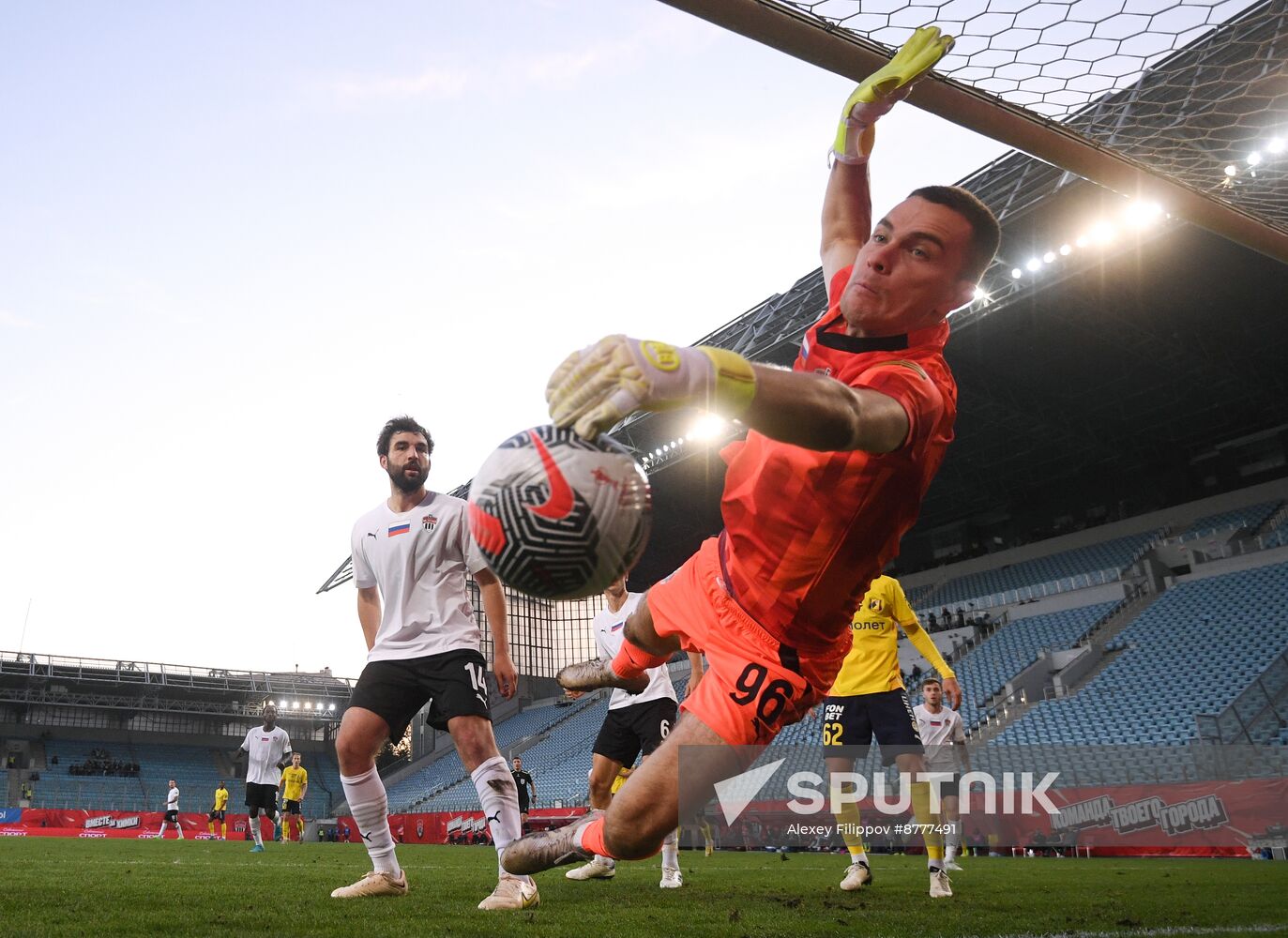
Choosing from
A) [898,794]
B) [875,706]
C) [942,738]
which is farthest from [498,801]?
[898,794]

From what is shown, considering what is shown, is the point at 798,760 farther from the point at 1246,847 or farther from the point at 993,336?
the point at 993,336

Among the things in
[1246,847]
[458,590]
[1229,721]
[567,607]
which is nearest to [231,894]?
[458,590]

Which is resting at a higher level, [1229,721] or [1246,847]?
[1229,721]

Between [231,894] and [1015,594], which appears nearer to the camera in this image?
[231,894]

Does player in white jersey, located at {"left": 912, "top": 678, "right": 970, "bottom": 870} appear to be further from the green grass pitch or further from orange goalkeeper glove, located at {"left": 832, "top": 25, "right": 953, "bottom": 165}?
orange goalkeeper glove, located at {"left": 832, "top": 25, "right": 953, "bottom": 165}

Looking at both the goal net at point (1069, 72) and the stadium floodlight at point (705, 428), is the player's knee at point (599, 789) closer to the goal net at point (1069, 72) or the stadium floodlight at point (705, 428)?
the goal net at point (1069, 72)

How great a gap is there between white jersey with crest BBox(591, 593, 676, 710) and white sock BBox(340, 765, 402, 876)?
1866 millimetres

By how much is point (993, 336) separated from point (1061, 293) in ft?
8.31

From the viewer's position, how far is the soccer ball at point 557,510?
205 cm

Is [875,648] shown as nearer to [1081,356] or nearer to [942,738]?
[942,738]

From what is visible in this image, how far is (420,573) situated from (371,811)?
1240 millimetres

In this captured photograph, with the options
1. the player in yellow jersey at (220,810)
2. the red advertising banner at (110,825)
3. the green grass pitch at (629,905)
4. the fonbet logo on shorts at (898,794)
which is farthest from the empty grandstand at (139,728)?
the green grass pitch at (629,905)

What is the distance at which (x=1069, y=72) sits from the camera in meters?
4.58

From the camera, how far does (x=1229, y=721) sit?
13742 mm
